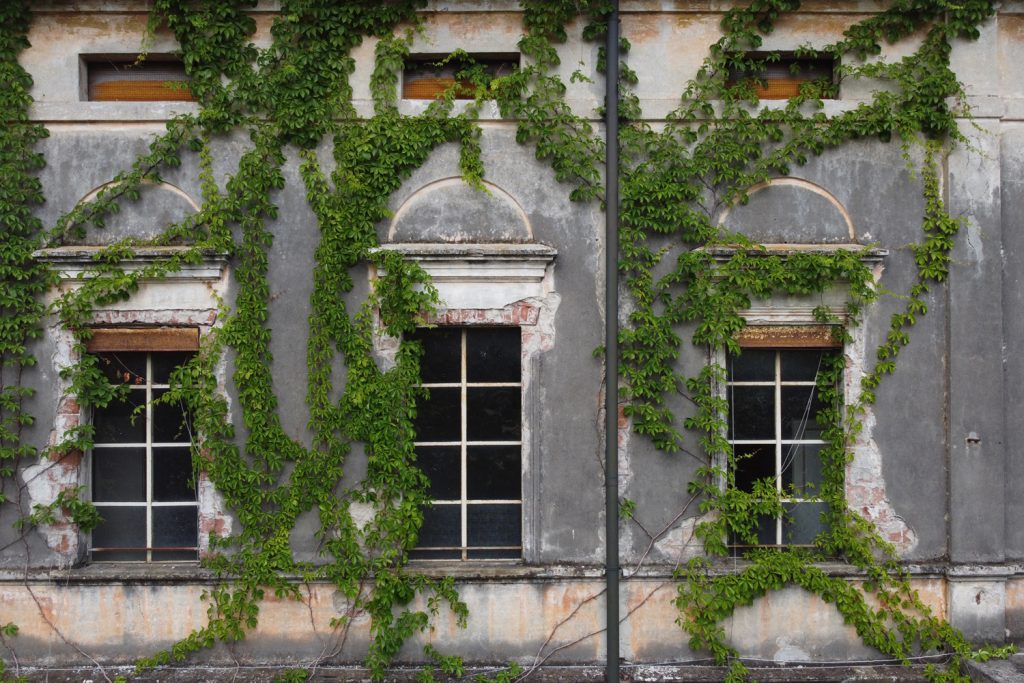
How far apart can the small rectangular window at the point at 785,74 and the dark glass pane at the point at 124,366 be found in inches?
210

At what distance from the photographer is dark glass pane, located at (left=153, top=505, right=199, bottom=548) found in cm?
588

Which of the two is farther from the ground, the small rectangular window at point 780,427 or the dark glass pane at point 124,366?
the dark glass pane at point 124,366

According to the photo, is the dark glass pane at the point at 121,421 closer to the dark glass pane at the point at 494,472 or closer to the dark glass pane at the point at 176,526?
the dark glass pane at the point at 176,526

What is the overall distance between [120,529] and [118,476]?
44 cm

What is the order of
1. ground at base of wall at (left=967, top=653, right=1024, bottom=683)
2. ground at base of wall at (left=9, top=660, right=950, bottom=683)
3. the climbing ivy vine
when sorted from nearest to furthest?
ground at base of wall at (left=967, top=653, right=1024, bottom=683), ground at base of wall at (left=9, top=660, right=950, bottom=683), the climbing ivy vine

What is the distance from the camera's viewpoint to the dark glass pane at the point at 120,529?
5.89 m

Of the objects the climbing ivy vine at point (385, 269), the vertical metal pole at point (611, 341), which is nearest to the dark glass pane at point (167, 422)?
the climbing ivy vine at point (385, 269)

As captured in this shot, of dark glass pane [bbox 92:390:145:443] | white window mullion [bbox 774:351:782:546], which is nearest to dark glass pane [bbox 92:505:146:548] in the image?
dark glass pane [bbox 92:390:145:443]

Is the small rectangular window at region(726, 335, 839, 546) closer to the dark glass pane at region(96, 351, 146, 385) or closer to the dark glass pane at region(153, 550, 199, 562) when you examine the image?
the dark glass pane at region(153, 550, 199, 562)

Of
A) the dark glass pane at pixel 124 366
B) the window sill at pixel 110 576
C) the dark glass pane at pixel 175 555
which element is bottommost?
the window sill at pixel 110 576

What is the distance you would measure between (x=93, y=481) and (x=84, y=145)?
2.73m

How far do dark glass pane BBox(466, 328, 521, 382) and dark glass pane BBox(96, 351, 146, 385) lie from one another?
267 centimetres

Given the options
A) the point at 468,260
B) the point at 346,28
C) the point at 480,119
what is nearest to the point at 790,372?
the point at 468,260

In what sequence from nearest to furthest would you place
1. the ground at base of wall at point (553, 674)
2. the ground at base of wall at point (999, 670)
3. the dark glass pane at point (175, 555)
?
the ground at base of wall at point (999, 670) → the ground at base of wall at point (553, 674) → the dark glass pane at point (175, 555)
